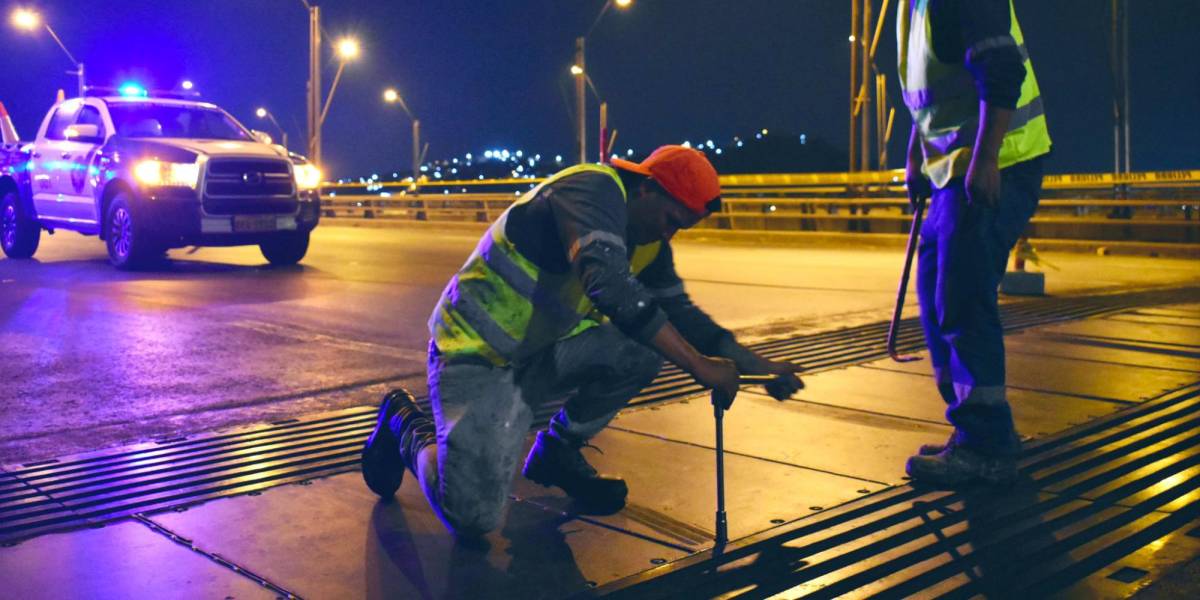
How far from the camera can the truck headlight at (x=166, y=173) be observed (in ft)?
40.8

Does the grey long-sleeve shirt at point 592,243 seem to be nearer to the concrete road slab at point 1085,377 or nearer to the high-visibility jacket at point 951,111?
the high-visibility jacket at point 951,111

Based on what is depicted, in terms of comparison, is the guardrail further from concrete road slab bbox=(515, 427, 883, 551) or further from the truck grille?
concrete road slab bbox=(515, 427, 883, 551)

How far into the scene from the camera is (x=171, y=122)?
13.5 m

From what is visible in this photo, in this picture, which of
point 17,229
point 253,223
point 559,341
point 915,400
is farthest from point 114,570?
point 17,229

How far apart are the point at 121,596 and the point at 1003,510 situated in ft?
8.37

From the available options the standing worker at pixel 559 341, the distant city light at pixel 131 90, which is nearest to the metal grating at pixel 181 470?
the standing worker at pixel 559 341

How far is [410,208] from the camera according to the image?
1324 inches

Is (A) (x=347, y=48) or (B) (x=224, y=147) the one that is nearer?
(B) (x=224, y=147)

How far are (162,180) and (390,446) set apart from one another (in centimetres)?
951

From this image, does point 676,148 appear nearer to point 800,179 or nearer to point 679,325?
point 679,325

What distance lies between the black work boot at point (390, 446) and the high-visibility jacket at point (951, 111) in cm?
195

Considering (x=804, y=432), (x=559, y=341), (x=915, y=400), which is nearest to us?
(x=559, y=341)

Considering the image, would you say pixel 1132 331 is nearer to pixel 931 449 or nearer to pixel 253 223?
pixel 931 449

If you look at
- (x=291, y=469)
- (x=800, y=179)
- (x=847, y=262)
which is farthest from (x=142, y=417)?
(x=800, y=179)
